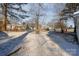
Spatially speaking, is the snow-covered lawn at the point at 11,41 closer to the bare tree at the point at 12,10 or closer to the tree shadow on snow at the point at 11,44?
the tree shadow on snow at the point at 11,44

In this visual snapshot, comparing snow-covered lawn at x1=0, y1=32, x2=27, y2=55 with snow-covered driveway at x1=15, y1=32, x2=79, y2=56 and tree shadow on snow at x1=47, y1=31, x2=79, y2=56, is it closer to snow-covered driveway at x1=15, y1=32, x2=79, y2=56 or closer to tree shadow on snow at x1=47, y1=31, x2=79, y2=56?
snow-covered driveway at x1=15, y1=32, x2=79, y2=56

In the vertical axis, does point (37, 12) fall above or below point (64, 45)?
above

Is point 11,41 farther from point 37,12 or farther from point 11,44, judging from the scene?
point 37,12

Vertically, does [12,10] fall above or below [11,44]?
above

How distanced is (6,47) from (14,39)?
0.33 ft

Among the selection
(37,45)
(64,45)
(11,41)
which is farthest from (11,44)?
(64,45)

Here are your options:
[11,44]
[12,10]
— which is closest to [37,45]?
[11,44]

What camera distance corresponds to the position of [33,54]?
143cm

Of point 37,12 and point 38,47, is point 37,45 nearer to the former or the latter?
point 38,47

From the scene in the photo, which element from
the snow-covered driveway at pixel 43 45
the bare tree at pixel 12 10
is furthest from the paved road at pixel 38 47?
the bare tree at pixel 12 10

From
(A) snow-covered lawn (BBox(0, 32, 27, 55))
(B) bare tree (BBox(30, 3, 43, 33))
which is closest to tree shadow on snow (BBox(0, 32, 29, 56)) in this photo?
(A) snow-covered lawn (BBox(0, 32, 27, 55))

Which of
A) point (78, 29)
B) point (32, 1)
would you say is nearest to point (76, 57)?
point (78, 29)

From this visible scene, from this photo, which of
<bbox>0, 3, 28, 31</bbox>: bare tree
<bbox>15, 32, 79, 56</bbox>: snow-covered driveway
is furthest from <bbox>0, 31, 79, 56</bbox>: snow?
<bbox>0, 3, 28, 31</bbox>: bare tree

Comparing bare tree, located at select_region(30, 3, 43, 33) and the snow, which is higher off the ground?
bare tree, located at select_region(30, 3, 43, 33)
